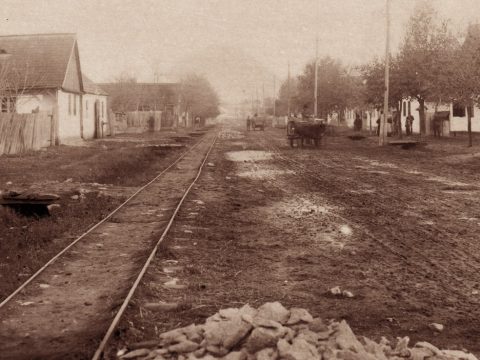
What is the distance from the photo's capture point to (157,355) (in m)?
4.64

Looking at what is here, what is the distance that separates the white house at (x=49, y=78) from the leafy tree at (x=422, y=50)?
2069cm

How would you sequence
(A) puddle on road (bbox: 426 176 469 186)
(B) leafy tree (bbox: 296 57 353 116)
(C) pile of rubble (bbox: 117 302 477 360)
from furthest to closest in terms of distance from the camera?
(B) leafy tree (bbox: 296 57 353 116), (A) puddle on road (bbox: 426 176 469 186), (C) pile of rubble (bbox: 117 302 477 360)

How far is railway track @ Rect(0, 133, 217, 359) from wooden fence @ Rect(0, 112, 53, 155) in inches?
525

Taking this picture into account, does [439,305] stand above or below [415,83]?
below

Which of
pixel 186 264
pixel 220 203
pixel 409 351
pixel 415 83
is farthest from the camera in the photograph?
pixel 415 83

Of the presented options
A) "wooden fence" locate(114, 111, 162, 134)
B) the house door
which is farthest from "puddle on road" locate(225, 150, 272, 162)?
"wooden fence" locate(114, 111, 162, 134)

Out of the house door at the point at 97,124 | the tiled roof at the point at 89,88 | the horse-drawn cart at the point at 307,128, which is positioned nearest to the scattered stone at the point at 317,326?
the horse-drawn cart at the point at 307,128

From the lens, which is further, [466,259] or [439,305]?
[466,259]

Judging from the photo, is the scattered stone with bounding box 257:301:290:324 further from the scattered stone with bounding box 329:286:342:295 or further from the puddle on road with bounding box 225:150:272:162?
the puddle on road with bounding box 225:150:272:162

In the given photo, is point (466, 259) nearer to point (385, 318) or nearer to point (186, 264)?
→ point (385, 318)

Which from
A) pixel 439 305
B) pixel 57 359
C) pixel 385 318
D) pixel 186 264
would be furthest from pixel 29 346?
pixel 439 305

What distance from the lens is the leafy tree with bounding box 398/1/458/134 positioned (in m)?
35.7

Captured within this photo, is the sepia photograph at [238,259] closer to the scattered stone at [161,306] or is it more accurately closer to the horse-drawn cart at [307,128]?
the scattered stone at [161,306]

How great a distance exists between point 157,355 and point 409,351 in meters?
2.01
